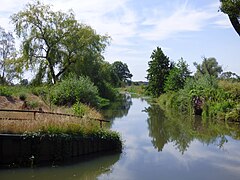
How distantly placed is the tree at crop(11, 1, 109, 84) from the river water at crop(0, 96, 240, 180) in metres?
21.5

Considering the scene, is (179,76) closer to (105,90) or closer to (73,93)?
(105,90)

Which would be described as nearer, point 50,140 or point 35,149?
point 35,149

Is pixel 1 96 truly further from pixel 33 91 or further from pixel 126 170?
pixel 126 170

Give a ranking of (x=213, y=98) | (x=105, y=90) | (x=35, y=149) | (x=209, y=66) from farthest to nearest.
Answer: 1. (x=209, y=66)
2. (x=105, y=90)
3. (x=213, y=98)
4. (x=35, y=149)

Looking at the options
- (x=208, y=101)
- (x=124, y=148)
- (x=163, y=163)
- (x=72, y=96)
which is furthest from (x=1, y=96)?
(x=208, y=101)

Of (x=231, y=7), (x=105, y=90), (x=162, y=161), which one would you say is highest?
(x=231, y=7)

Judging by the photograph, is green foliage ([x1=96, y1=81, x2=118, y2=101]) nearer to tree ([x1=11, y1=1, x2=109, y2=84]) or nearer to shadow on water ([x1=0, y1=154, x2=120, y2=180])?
tree ([x1=11, y1=1, x2=109, y2=84])

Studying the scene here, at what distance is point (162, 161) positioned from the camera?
49.8 feet

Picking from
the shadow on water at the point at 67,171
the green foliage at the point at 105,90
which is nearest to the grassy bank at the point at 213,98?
the green foliage at the point at 105,90

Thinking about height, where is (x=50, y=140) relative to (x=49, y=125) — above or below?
below

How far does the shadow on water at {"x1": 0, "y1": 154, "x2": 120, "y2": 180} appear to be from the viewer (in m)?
12.2

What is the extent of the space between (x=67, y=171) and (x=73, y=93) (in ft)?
55.0

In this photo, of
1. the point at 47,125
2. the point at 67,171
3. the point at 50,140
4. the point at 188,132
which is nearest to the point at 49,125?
the point at 47,125

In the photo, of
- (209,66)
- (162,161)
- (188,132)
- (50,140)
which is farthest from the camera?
(209,66)
